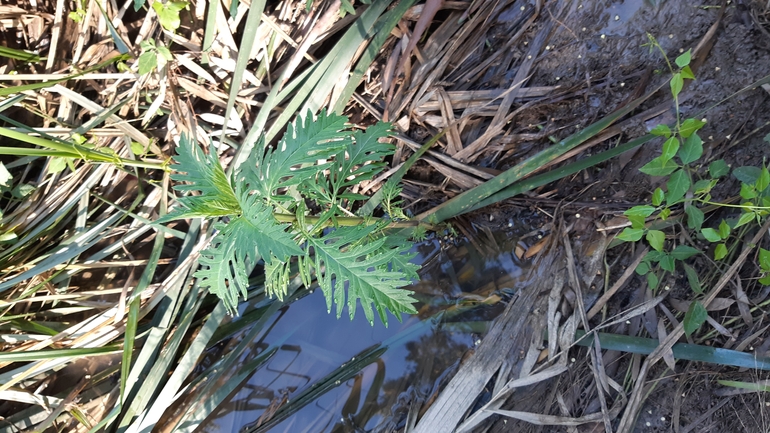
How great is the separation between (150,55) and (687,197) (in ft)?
6.34

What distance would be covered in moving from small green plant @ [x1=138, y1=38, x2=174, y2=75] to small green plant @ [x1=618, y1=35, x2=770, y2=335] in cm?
169

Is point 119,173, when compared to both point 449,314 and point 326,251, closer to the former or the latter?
point 326,251

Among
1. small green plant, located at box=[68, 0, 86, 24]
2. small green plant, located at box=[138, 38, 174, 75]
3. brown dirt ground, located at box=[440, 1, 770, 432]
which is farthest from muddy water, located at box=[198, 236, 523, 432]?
small green plant, located at box=[68, 0, 86, 24]

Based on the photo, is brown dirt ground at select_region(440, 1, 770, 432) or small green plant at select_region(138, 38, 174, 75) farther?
small green plant at select_region(138, 38, 174, 75)

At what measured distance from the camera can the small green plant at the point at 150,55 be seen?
66.9 inches

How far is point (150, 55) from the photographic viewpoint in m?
1.71

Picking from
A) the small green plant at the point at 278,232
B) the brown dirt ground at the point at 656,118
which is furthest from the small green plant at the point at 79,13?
the brown dirt ground at the point at 656,118

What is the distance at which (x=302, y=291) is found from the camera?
184 centimetres

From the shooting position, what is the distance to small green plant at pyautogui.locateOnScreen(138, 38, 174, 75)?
5.57ft

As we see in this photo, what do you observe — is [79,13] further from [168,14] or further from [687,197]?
[687,197]

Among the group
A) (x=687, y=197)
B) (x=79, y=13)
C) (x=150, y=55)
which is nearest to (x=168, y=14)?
(x=150, y=55)

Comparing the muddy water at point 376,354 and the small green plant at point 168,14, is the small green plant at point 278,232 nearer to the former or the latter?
the muddy water at point 376,354

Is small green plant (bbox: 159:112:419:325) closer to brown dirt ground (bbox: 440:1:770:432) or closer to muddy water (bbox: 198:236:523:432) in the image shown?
muddy water (bbox: 198:236:523:432)

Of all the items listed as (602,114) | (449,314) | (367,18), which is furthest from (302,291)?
(602,114)
